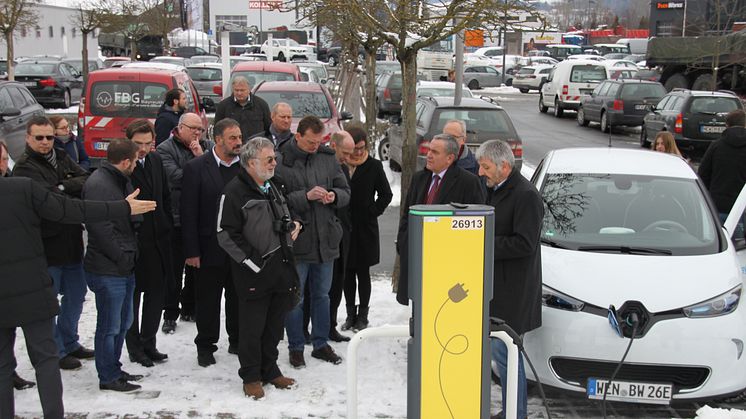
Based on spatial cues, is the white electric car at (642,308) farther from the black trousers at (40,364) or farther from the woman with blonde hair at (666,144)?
the black trousers at (40,364)

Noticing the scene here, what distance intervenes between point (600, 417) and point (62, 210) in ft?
12.1

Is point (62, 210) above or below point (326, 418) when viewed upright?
above

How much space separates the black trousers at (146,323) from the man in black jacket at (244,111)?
3997 millimetres

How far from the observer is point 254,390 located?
5469 mm

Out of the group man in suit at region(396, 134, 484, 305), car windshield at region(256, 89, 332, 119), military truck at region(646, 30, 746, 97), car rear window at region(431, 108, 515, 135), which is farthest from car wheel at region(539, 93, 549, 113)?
man in suit at region(396, 134, 484, 305)

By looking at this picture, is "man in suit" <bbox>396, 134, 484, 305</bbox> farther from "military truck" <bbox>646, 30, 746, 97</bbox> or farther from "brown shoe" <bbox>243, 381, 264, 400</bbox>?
"military truck" <bbox>646, 30, 746, 97</bbox>

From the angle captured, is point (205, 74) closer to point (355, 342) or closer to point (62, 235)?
point (62, 235)

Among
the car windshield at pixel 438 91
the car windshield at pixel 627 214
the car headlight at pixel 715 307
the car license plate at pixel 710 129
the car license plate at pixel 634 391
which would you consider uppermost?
the car windshield at pixel 438 91

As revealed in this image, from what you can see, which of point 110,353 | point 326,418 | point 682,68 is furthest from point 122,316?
point 682,68

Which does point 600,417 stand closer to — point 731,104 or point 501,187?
point 501,187

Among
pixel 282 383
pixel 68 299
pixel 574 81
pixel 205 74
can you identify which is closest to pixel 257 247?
pixel 282 383

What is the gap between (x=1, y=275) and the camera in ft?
14.4

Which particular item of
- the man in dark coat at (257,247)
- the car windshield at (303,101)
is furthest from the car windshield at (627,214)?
the car windshield at (303,101)

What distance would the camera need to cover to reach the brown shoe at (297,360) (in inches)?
239
